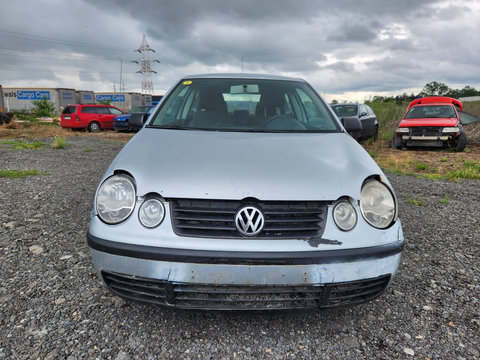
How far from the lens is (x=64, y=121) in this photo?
52.8ft

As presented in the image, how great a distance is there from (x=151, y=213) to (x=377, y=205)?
3.81 ft

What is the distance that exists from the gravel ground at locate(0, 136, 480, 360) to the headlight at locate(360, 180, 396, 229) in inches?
25.2

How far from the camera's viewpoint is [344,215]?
1.66 metres

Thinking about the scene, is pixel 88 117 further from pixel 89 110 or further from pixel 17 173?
pixel 17 173

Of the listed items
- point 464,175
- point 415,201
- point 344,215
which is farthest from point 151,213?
point 464,175

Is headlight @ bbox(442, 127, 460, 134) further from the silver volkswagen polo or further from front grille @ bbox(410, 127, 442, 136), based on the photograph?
the silver volkswagen polo

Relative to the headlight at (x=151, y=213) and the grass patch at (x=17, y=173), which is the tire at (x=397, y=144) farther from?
the headlight at (x=151, y=213)

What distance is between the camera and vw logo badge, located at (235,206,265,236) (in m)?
1.56

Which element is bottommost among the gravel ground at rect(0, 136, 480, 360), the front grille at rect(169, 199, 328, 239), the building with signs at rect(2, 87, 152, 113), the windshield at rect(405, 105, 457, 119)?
the gravel ground at rect(0, 136, 480, 360)

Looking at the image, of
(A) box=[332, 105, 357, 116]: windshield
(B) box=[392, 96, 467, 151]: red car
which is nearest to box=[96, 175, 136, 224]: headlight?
(A) box=[332, 105, 357, 116]: windshield

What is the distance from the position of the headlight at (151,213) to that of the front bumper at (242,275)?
127 millimetres

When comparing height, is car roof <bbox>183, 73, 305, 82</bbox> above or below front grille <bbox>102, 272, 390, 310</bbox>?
above

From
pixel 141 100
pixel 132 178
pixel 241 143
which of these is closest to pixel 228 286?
pixel 132 178

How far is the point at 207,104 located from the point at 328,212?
154 centimetres
